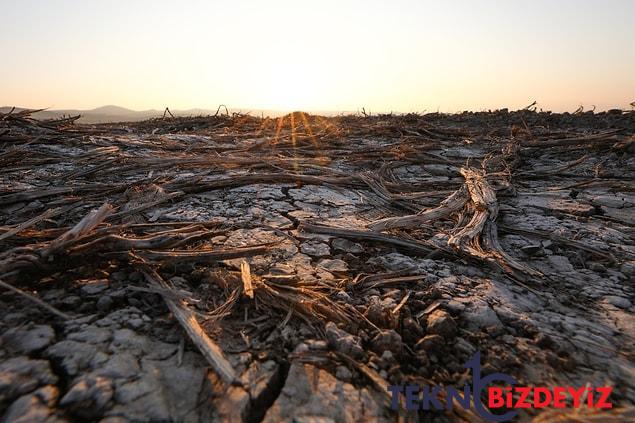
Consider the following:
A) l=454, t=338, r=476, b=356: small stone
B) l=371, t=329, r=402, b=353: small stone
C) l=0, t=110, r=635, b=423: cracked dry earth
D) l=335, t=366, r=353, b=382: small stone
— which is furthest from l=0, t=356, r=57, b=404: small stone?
l=454, t=338, r=476, b=356: small stone

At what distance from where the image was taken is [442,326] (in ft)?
4.16

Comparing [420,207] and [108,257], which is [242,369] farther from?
[420,207]

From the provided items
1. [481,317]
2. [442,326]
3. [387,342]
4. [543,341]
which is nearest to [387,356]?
[387,342]

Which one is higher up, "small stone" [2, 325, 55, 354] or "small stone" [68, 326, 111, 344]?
"small stone" [2, 325, 55, 354]

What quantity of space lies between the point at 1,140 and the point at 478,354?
15.3 feet

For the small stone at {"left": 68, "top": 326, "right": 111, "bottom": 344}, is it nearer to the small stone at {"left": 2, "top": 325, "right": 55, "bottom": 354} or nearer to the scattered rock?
the small stone at {"left": 2, "top": 325, "right": 55, "bottom": 354}

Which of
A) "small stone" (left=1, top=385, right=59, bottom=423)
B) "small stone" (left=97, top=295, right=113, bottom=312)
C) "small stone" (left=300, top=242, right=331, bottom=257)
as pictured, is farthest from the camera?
"small stone" (left=300, top=242, right=331, bottom=257)

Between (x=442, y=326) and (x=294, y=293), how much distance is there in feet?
1.95

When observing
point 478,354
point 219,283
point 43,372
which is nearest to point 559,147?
point 478,354

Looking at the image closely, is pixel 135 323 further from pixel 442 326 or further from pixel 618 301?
pixel 618 301

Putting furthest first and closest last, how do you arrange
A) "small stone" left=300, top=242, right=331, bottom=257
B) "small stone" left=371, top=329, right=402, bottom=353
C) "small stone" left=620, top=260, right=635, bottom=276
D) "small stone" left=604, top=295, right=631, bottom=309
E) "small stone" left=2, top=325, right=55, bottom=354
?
1. "small stone" left=300, top=242, right=331, bottom=257
2. "small stone" left=620, top=260, right=635, bottom=276
3. "small stone" left=604, top=295, right=631, bottom=309
4. "small stone" left=371, top=329, right=402, bottom=353
5. "small stone" left=2, top=325, right=55, bottom=354

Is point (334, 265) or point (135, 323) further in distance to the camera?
point (334, 265)

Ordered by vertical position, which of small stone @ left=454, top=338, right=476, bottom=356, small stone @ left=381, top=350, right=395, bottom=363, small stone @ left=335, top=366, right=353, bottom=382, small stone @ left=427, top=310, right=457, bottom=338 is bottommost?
small stone @ left=335, top=366, right=353, bottom=382

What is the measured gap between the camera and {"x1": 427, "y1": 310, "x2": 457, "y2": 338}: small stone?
126cm
